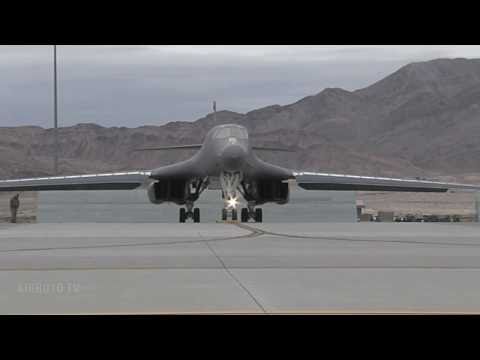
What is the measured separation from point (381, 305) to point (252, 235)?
37.8 ft

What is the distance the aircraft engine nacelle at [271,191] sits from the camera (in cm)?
2919

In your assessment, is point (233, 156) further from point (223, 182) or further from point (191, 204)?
point (191, 204)

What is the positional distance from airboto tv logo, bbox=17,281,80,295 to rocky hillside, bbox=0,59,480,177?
105 meters

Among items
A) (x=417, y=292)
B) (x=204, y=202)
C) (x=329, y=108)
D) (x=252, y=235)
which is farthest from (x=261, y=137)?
(x=417, y=292)

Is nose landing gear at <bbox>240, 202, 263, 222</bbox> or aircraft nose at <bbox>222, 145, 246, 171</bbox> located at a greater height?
aircraft nose at <bbox>222, 145, 246, 171</bbox>

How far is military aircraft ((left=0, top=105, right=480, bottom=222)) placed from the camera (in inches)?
1075

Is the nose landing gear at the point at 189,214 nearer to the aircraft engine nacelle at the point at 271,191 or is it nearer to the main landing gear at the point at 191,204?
the main landing gear at the point at 191,204

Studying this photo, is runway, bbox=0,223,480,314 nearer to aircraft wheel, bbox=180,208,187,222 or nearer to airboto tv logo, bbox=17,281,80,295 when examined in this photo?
airboto tv logo, bbox=17,281,80,295

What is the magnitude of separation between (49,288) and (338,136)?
165138mm

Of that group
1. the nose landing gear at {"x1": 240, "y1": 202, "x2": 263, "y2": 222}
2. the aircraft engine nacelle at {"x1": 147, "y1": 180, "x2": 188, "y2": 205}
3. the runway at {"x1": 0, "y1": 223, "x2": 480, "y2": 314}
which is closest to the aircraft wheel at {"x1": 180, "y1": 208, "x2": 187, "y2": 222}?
the aircraft engine nacelle at {"x1": 147, "y1": 180, "x2": 188, "y2": 205}

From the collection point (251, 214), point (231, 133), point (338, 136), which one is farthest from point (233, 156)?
point (338, 136)

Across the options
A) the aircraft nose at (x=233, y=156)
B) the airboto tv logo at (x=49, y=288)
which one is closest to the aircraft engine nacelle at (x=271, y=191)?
the aircraft nose at (x=233, y=156)
